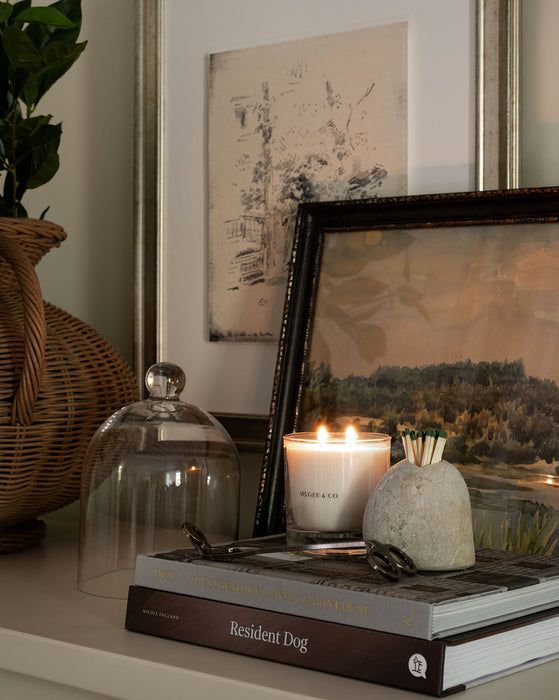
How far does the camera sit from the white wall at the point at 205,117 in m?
1.01

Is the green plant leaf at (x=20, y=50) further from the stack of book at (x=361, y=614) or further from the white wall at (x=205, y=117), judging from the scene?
the stack of book at (x=361, y=614)

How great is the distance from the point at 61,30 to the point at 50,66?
0.09m

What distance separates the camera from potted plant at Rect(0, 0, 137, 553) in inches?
38.5

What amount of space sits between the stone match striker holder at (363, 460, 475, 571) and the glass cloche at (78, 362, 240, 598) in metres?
0.24

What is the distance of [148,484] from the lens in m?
0.90

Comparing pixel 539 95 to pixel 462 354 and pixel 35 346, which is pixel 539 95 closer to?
pixel 462 354

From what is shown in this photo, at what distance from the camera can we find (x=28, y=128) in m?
1.11

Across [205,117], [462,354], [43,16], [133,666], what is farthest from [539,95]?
[133,666]

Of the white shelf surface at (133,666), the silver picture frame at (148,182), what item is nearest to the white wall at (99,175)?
the silver picture frame at (148,182)

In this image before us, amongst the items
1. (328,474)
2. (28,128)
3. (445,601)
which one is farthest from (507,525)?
(28,128)

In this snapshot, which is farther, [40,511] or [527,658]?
[40,511]

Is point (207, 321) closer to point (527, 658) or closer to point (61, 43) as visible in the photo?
point (61, 43)

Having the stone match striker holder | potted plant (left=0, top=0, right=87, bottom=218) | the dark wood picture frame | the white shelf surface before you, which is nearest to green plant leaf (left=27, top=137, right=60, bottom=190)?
potted plant (left=0, top=0, right=87, bottom=218)

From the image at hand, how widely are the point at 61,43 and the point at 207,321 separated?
355mm
